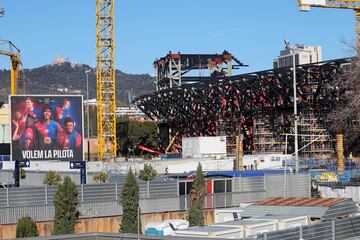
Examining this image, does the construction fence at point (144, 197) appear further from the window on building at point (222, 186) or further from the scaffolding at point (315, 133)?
the scaffolding at point (315, 133)

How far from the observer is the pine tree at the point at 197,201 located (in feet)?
119

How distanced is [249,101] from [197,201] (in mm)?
99298

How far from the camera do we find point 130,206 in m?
33.7

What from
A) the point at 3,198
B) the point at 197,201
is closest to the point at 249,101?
the point at 197,201

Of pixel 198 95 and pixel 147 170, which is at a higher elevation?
pixel 198 95

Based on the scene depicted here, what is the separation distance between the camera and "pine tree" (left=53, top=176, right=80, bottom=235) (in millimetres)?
32906

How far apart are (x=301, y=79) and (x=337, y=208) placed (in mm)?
92537

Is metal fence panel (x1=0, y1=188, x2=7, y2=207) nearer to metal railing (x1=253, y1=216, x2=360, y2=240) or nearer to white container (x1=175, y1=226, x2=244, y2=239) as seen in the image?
white container (x1=175, y1=226, x2=244, y2=239)

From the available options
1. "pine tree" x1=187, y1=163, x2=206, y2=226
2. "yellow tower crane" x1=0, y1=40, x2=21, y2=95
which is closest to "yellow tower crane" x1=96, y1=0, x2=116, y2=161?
"yellow tower crane" x1=0, y1=40, x2=21, y2=95

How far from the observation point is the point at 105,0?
399 feet

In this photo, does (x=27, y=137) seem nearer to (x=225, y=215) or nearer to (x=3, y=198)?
(x=3, y=198)

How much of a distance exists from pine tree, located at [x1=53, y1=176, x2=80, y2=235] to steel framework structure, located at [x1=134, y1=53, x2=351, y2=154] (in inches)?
2961

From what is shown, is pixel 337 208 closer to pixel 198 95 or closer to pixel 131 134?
pixel 198 95

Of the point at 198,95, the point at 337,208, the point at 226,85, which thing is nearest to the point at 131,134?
the point at 198,95
